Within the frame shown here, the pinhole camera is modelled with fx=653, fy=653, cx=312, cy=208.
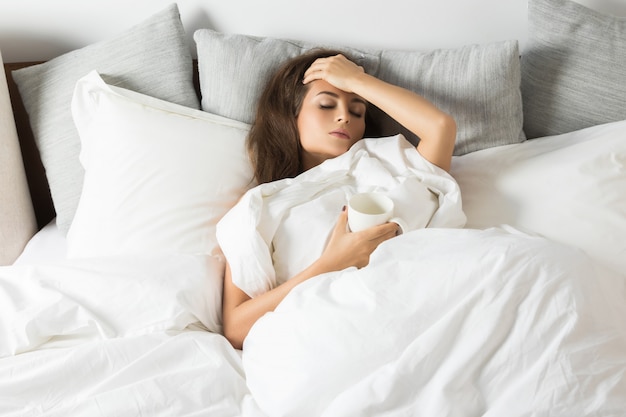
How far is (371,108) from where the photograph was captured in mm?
1840

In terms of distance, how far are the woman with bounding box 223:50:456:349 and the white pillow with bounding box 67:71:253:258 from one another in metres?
0.08

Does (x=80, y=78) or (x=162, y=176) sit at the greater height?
(x=80, y=78)

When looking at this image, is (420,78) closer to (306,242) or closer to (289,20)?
(289,20)

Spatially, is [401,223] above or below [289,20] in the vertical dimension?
below

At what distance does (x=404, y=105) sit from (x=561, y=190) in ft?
1.41

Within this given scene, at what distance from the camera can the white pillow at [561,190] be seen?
4.86 feet

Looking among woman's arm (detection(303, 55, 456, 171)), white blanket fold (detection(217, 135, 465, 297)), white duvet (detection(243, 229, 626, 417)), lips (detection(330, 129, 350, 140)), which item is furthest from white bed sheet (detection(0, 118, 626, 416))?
lips (detection(330, 129, 350, 140))

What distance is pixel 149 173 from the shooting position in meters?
1.70

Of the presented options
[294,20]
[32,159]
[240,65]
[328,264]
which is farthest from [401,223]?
[32,159]

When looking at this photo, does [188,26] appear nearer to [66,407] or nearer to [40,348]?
[40,348]

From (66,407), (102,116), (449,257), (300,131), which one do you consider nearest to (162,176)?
(102,116)

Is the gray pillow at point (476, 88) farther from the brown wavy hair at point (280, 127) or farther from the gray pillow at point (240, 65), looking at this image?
the brown wavy hair at point (280, 127)

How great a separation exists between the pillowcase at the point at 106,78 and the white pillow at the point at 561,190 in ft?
2.74

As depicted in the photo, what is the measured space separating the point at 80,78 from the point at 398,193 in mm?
989
